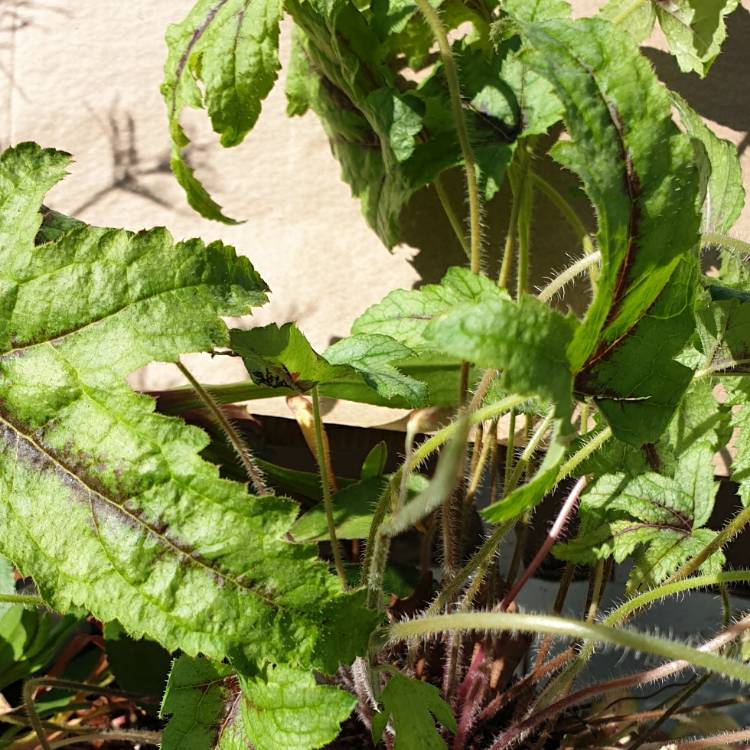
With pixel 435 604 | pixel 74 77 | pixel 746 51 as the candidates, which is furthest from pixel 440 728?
pixel 74 77

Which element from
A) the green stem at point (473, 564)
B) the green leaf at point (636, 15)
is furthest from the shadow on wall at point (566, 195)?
the green stem at point (473, 564)

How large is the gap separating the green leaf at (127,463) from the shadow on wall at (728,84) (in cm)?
79

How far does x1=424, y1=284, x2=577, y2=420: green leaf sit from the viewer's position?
43 centimetres

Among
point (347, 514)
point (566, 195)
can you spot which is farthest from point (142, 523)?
point (566, 195)

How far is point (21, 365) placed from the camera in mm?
606

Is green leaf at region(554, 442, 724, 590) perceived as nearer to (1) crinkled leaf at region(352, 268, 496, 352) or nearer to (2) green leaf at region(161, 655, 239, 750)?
(1) crinkled leaf at region(352, 268, 496, 352)

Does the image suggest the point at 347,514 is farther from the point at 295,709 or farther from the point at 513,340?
the point at 513,340

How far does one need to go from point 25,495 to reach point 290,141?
0.79m

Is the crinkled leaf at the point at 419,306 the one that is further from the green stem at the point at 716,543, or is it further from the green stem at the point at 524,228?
the green stem at the point at 716,543

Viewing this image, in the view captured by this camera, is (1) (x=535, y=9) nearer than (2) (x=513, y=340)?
No

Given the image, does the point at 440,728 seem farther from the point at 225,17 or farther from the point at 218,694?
the point at 225,17

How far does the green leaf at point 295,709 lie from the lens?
1.99 feet

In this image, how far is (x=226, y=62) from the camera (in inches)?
33.7

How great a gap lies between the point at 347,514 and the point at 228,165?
59 cm
